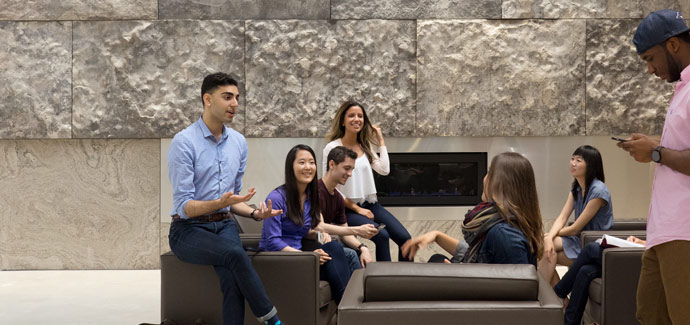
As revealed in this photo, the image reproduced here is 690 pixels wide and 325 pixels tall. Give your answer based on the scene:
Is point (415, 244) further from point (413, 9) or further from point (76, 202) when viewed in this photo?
point (76, 202)

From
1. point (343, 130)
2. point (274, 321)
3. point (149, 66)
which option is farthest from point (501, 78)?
point (274, 321)

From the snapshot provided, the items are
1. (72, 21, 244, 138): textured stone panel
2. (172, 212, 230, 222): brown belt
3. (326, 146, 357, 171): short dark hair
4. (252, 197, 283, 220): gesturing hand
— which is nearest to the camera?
(252, 197, 283, 220): gesturing hand

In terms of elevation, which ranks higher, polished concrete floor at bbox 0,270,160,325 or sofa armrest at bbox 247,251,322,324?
sofa armrest at bbox 247,251,322,324

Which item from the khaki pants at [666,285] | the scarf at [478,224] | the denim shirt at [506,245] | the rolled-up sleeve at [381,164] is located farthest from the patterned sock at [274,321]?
the rolled-up sleeve at [381,164]

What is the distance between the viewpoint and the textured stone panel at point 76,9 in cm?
657

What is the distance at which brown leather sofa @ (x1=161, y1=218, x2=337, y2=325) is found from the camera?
3.85 metres

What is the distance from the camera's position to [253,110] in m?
6.59

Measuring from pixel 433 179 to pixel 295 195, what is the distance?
270cm

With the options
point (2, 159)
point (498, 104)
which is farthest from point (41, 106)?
point (498, 104)

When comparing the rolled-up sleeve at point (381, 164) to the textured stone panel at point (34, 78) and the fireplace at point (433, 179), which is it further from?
the textured stone panel at point (34, 78)

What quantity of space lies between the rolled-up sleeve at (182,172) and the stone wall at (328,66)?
8.84 ft

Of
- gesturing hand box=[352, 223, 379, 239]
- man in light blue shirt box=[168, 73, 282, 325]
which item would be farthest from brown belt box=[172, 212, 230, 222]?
gesturing hand box=[352, 223, 379, 239]

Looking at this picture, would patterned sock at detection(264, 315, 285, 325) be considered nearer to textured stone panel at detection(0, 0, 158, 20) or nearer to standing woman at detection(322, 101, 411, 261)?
standing woman at detection(322, 101, 411, 261)

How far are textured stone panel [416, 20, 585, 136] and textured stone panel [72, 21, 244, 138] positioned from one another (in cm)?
161
